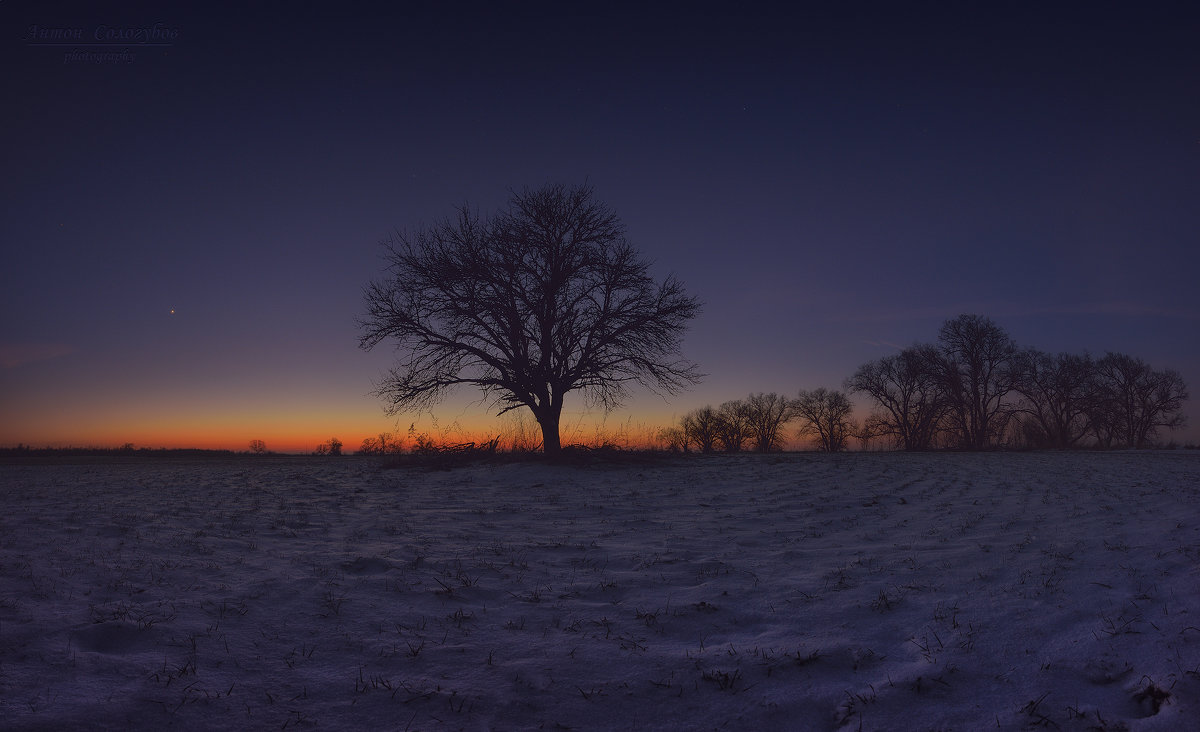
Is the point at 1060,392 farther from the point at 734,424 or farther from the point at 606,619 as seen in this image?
the point at 606,619

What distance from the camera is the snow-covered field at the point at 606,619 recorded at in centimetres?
259

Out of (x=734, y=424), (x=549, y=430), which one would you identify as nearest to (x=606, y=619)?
(x=549, y=430)

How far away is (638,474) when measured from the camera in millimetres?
12273

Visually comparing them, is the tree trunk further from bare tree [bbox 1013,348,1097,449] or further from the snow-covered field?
bare tree [bbox 1013,348,1097,449]

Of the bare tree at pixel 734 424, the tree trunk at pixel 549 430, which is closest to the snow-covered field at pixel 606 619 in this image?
the tree trunk at pixel 549 430

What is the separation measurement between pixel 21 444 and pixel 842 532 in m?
29.3

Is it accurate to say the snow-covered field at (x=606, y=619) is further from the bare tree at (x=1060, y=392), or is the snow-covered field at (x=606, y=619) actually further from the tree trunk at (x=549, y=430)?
the bare tree at (x=1060, y=392)

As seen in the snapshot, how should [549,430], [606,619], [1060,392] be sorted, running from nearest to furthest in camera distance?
[606,619], [549,430], [1060,392]

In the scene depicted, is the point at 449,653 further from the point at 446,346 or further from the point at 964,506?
the point at 446,346

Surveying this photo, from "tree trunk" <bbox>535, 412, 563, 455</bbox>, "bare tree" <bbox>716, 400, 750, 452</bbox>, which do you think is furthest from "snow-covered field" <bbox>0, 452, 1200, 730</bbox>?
"bare tree" <bbox>716, 400, 750, 452</bbox>

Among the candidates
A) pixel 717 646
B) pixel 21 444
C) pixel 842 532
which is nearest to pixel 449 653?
pixel 717 646

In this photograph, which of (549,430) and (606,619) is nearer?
(606,619)

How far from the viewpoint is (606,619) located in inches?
145

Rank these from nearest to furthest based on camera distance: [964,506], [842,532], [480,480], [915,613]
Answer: [915,613], [842,532], [964,506], [480,480]
